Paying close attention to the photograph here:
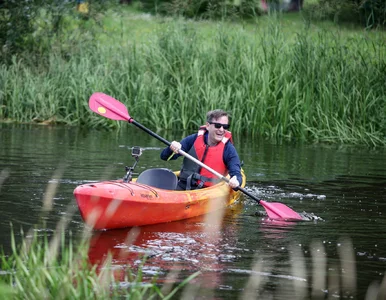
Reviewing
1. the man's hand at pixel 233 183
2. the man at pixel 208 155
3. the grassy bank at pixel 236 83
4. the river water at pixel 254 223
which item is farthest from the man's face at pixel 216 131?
the grassy bank at pixel 236 83

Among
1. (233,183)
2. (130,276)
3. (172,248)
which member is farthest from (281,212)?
(130,276)

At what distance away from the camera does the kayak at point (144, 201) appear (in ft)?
23.7

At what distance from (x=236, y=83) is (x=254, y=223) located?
6.90m

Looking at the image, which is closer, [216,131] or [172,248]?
[172,248]

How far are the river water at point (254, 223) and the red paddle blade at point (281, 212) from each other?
163mm

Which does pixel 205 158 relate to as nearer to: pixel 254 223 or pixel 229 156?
pixel 229 156

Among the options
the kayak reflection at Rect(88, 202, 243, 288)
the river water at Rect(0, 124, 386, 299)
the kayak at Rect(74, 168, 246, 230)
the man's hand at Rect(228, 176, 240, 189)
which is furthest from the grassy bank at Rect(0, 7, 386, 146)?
the kayak reflection at Rect(88, 202, 243, 288)

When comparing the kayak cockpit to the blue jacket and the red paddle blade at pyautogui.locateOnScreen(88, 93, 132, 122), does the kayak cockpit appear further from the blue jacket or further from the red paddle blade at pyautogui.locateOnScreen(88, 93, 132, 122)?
the red paddle blade at pyautogui.locateOnScreen(88, 93, 132, 122)

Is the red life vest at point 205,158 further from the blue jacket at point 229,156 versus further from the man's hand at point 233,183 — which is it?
the man's hand at point 233,183

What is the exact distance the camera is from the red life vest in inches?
360

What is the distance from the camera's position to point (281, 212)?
8477mm

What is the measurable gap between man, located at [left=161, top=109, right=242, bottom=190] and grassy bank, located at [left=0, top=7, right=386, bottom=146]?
5.50 m

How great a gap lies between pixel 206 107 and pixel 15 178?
5.56 meters

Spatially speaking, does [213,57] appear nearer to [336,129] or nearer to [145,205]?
[336,129]
